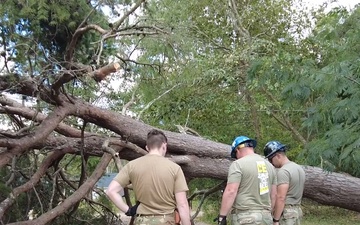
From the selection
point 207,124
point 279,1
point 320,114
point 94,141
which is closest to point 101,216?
point 94,141

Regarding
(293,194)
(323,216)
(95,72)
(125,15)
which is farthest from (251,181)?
(323,216)

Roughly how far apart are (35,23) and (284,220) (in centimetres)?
363

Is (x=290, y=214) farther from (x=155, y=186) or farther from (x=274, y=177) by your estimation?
(x=155, y=186)

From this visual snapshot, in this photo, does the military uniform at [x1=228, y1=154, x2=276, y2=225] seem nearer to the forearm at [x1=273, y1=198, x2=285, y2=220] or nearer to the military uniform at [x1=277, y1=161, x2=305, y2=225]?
the forearm at [x1=273, y1=198, x2=285, y2=220]

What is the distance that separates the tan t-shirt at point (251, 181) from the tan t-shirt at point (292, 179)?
474 millimetres

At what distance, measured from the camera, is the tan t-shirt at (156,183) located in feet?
12.2

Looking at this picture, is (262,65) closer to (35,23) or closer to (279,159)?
(279,159)

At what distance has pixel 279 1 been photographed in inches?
525

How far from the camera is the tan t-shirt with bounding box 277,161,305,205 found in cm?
471

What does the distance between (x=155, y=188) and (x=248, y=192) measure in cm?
88

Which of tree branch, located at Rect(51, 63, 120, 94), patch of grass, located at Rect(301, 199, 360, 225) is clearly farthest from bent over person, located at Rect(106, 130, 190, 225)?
patch of grass, located at Rect(301, 199, 360, 225)

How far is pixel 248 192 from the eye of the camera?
13.8 ft

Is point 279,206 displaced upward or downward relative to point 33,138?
downward

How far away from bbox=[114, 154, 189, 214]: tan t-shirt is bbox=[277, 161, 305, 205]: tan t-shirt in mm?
1298
